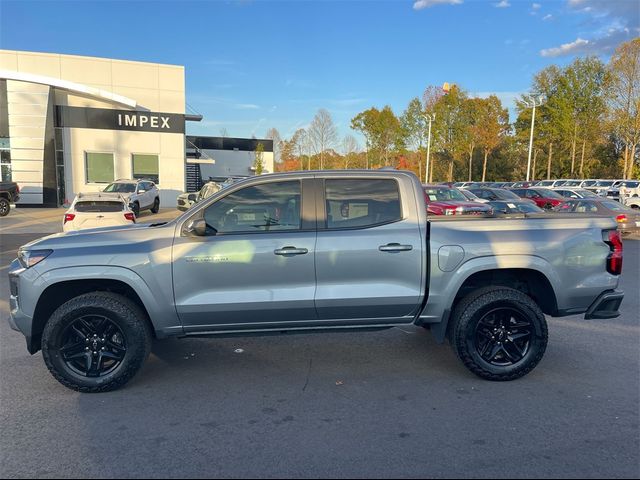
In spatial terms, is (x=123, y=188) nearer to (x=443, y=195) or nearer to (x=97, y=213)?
(x=97, y=213)

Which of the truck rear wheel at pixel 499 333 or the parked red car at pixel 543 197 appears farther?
the parked red car at pixel 543 197

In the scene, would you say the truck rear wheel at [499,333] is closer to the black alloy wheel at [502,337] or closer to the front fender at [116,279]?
the black alloy wheel at [502,337]

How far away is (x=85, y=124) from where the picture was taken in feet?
84.4

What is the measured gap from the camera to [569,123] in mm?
46719

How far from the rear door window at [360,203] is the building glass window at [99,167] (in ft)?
82.5

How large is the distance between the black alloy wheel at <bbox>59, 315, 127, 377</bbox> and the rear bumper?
424 centimetres

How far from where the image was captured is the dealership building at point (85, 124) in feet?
80.5

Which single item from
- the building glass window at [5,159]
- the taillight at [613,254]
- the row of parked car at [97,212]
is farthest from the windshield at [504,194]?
the building glass window at [5,159]

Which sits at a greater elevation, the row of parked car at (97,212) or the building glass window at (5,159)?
the building glass window at (5,159)

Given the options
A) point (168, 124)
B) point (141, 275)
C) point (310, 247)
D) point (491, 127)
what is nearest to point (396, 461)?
point (310, 247)

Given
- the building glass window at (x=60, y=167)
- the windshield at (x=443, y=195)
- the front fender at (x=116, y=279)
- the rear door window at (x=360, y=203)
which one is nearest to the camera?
the front fender at (x=116, y=279)

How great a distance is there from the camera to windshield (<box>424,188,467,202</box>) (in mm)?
16941

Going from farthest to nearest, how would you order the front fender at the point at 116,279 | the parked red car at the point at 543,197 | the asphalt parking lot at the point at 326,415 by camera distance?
1. the parked red car at the point at 543,197
2. the front fender at the point at 116,279
3. the asphalt parking lot at the point at 326,415

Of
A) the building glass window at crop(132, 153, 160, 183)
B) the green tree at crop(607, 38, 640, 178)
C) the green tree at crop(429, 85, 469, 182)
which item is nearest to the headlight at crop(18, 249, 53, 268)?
the building glass window at crop(132, 153, 160, 183)
